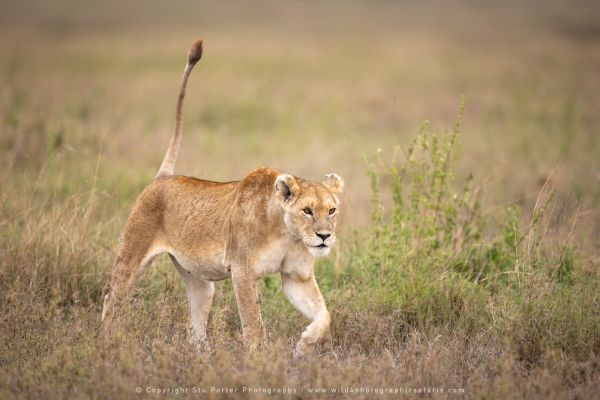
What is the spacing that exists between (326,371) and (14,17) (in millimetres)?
60339

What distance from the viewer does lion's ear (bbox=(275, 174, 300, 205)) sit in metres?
6.15

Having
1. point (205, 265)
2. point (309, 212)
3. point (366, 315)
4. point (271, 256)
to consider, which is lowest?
point (366, 315)

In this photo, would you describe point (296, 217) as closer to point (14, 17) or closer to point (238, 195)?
point (238, 195)

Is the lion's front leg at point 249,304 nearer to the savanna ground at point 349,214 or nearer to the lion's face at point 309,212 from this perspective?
the savanna ground at point 349,214

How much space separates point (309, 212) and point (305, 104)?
16.6 meters

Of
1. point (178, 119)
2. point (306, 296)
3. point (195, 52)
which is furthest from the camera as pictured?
point (178, 119)

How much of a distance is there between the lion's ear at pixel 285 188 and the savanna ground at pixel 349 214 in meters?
1.12

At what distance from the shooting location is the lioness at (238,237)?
6.14 meters

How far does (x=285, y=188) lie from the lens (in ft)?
20.2

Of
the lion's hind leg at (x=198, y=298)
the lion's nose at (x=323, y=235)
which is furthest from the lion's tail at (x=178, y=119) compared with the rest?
the lion's nose at (x=323, y=235)

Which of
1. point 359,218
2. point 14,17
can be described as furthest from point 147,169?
point 14,17

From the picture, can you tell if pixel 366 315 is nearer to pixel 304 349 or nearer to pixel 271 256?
pixel 304 349

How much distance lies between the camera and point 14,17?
60.1 meters

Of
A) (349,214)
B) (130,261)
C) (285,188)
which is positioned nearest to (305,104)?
(349,214)
